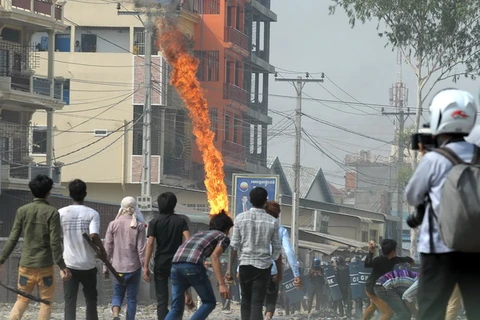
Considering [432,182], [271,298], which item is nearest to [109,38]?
[271,298]

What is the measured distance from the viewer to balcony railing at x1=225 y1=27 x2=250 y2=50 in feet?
204

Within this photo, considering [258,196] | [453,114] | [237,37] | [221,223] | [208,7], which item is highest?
[208,7]

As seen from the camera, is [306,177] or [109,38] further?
[306,177]

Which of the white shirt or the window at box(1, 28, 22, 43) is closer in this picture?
the white shirt

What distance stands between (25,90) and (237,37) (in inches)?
764

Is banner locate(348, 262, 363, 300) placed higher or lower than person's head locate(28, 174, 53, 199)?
lower

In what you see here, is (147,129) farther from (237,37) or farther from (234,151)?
(234,151)

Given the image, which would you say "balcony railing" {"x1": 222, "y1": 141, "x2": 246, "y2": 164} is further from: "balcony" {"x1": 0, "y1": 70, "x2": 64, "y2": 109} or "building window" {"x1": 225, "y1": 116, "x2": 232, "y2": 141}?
"balcony" {"x1": 0, "y1": 70, "x2": 64, "y2": 109}

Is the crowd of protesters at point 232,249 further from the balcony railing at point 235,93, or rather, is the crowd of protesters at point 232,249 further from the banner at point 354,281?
the balcony railing at point 235,93

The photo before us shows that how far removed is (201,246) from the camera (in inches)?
462

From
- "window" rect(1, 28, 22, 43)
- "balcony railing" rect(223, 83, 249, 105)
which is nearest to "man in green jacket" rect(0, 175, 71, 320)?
"window" rect(1, 28, 22, 43)

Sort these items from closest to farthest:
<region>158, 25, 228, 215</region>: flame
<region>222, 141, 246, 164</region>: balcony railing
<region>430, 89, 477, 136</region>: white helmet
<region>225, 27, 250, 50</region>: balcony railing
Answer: <region>430, 89, 477, 136</region>: white helmet, <region>158, 25, 228, 215</region>: flame, <region>225, 27, 250, 50</region>: balcony railing, <region>222, 141, 246, 164</region>: balcony railing

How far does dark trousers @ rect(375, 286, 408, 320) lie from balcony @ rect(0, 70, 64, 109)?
1223 inches

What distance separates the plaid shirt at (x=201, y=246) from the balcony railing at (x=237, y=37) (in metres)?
50.6
